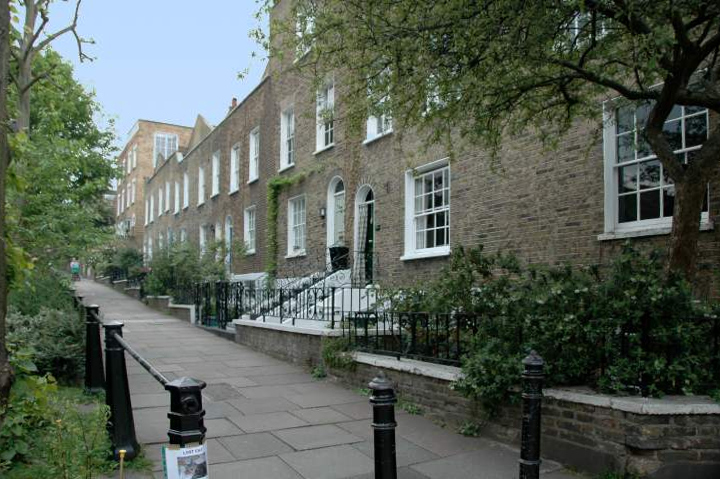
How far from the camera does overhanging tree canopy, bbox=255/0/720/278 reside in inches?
221

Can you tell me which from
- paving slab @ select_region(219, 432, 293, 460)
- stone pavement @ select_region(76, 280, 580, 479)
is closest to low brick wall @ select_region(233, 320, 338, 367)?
stone pavement @ select_region(76, 280, 580, 479)

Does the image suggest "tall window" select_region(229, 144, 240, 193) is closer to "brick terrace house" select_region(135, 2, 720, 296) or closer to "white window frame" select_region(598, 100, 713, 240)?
"brick terrace house" select_region(135, 2, 720, 296)

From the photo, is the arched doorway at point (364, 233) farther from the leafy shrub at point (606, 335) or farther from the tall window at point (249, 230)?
the leafy shrub at point (606, 335)

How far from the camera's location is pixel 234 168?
24.4 meters

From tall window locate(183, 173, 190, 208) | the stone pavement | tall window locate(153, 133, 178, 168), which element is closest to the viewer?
the stone pavement

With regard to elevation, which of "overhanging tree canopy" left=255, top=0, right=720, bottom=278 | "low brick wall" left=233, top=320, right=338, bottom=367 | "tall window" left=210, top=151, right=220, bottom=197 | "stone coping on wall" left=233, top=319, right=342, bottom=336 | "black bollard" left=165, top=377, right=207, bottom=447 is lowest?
"low brick wall" left=233, top=320, right=338, bottom=367

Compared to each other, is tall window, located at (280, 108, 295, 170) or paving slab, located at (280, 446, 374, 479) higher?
tall window, located at (280, 108, 295, 170)

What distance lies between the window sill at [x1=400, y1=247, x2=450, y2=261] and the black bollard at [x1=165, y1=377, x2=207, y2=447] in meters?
9.42

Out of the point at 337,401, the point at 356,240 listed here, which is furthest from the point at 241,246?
the point at 337,401

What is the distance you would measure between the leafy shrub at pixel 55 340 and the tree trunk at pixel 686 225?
682cm

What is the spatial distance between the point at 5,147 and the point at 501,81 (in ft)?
16.2

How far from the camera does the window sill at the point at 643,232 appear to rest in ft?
25.2

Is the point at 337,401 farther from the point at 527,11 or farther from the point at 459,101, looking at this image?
the point at 527,11

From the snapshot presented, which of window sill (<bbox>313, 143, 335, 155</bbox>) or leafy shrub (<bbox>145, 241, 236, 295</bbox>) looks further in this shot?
leafy shrub (<bbox>145, 241, 236, 295</bbox>)
